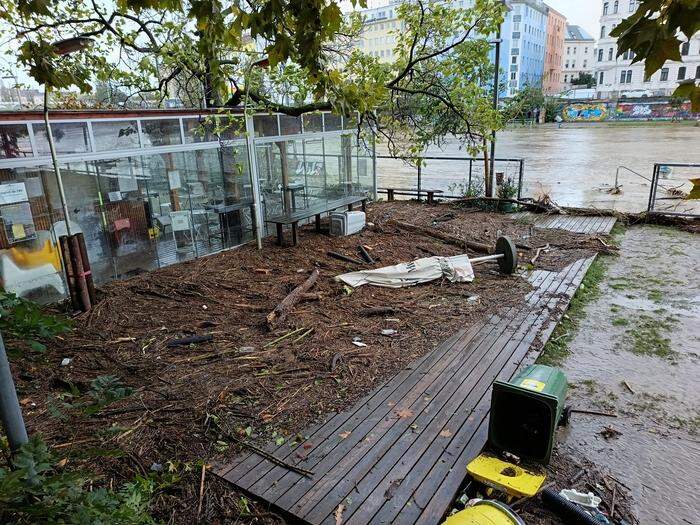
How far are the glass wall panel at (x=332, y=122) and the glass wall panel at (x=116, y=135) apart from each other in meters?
5.08

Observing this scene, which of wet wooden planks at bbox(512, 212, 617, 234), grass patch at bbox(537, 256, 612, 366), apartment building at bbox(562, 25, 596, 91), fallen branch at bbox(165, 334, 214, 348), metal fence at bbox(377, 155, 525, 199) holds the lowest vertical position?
grass patch at bbox(537, 256, 612, 366)

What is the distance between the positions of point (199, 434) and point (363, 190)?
10.1 m

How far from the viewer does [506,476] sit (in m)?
3.34

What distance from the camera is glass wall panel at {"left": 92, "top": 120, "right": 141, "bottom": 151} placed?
7.10m

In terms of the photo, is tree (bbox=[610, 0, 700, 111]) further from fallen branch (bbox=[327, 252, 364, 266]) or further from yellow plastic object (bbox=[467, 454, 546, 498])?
fallen branch (bbox=[327, 252, 364, 266])

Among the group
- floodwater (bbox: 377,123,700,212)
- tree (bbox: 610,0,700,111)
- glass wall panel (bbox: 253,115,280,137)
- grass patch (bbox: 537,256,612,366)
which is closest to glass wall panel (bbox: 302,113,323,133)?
glass wall panel (bbox: 253,115,280,137)

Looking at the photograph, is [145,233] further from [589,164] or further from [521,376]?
[589,164]

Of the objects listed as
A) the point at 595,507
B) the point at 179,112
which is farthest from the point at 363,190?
the point at 595,507

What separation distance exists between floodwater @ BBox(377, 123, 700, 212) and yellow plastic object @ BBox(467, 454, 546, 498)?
37.3 ft

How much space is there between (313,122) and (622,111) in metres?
57.8

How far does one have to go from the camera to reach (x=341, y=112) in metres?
5.46

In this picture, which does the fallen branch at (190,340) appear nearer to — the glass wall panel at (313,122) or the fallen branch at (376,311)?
the fallen branch at (376,311)

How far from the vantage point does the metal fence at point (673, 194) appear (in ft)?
35.5

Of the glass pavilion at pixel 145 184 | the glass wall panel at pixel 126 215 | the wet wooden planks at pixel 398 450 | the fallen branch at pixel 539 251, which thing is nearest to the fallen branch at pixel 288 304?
the wet wooden planks at pixel 398 450
